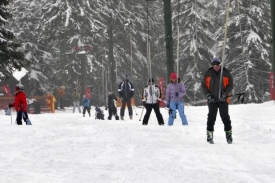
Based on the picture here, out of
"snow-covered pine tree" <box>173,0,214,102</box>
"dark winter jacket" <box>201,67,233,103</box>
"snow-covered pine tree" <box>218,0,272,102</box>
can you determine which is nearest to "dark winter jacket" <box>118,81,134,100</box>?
"dark winter jacket" <box>201,67,233,103</box>

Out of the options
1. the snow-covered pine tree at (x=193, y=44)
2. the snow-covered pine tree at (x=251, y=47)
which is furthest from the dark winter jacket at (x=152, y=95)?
the snow-covered pine tree at (x=193, y=44)

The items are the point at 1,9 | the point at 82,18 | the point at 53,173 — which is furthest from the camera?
the point at 82,18

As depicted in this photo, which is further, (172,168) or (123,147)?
(123,147)

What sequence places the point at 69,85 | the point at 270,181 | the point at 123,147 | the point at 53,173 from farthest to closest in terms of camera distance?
the point at 69,85 < the point at 123,147 < the point at 53,173 < the point at 270,181

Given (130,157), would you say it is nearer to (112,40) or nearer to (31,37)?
(112,40)

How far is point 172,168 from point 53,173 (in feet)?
4.68

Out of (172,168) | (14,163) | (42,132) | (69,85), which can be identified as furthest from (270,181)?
(69,85)

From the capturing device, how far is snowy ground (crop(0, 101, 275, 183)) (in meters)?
5.95

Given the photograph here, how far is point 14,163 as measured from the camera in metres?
6.91

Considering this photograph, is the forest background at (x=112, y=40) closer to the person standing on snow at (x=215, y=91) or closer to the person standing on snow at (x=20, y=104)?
the person standing on snow at (x=20, y=104)

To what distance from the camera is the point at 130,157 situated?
24.3 feet

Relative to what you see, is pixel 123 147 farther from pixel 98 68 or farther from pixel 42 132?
pixel 98 68

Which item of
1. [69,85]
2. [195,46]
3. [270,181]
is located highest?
[195,46]

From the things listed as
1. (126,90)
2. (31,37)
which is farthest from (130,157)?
(31,37)
